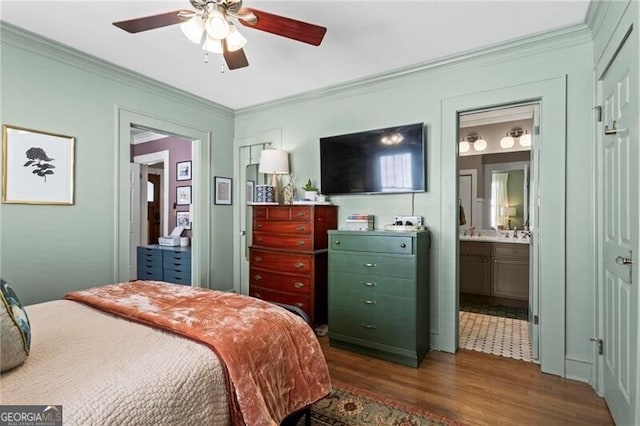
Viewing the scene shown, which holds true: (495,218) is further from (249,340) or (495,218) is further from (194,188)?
(249,340)

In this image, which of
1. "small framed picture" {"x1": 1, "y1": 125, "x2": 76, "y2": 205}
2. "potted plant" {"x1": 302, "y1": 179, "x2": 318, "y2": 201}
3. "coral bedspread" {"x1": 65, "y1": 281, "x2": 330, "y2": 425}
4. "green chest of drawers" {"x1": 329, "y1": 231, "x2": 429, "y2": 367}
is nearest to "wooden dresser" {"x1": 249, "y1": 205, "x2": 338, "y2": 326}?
"potted plant" {"x1": 302, "y1": 179, "x2": 318, "y2": 201}

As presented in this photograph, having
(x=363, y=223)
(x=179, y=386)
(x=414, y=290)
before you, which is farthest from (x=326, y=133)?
(x=179, y=386)

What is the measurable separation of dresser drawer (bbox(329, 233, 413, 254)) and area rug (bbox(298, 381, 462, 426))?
3.49 feet

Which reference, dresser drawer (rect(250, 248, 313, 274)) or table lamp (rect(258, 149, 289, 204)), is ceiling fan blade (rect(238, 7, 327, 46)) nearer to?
table lamp (rect(258, 149, 289, 204))

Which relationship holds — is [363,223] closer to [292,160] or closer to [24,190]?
[292,160]

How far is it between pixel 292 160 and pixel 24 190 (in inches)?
94.7

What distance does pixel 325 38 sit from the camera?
2463 millimetres

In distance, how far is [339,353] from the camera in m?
2.81

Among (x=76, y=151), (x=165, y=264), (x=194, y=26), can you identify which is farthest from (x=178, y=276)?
(x=194, y=26)

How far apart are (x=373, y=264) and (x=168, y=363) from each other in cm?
188

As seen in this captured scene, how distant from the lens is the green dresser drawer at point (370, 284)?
2564mm

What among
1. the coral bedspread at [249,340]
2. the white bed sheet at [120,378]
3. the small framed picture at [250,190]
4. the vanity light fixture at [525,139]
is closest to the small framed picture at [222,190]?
the small framed picture at [250,190]

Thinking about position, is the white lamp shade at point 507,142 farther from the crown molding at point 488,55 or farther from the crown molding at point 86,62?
the crown molding at point 86,62

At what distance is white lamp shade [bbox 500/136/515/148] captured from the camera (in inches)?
173
